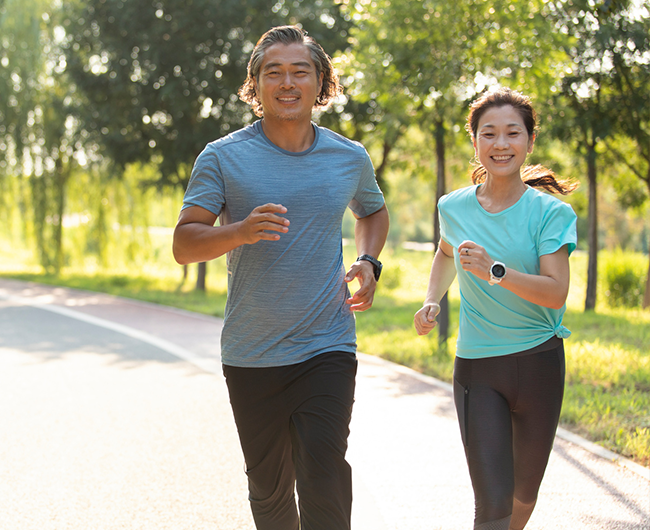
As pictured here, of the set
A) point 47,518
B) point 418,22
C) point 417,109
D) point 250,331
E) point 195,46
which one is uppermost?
point 195,46

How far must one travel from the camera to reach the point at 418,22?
770 cm

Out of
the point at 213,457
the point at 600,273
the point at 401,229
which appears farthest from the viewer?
the point at 401,229

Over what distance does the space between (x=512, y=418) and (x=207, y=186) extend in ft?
4.78

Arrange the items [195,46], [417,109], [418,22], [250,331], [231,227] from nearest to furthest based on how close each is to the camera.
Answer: [231,227] < [250,331] < [418,22] < [417,109] < [195,46]

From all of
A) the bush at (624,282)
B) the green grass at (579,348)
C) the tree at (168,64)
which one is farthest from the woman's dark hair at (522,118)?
the bush at (624,282)

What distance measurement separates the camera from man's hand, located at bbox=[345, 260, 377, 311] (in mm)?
2850

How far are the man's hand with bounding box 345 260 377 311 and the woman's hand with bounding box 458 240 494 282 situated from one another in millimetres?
435

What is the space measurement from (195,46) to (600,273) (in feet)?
34.6

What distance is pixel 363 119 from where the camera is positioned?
17.0m

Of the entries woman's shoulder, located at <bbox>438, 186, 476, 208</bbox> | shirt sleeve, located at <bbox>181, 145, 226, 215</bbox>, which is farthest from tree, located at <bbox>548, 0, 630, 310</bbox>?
shirt sleeve, located at <bbox>181, 145, 226, 215</bbox>

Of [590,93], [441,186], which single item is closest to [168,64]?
[590,93]

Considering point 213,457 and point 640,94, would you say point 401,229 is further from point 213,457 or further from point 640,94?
point 213,457

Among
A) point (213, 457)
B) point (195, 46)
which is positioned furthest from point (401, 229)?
point (213, 457)

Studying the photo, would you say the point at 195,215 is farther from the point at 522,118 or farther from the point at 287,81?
the point at 522,118
